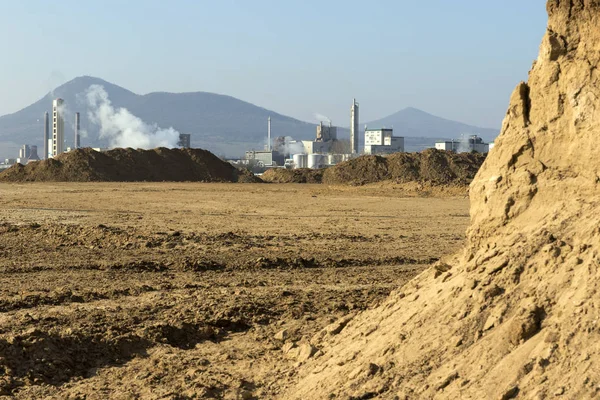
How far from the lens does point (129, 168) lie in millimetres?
55375

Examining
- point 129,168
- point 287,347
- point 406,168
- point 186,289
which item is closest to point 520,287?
point 287,347

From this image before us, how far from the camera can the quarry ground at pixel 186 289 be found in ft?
25.8

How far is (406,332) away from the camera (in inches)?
270

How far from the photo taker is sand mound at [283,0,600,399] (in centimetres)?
570

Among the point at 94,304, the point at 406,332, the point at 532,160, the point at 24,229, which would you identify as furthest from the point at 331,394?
the point at 24,229

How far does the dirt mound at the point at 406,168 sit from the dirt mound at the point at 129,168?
219 inches

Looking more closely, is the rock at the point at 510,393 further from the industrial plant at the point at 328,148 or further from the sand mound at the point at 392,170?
the industrial plant at the point at 328,148

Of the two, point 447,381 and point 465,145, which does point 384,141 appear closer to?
point 465,145

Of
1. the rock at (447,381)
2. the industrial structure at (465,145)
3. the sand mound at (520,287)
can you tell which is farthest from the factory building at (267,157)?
the rock at (447,381)

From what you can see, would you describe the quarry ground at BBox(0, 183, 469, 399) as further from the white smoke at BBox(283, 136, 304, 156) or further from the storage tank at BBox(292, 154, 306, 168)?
the white smoke at BBox(283, 136, 304, 156)

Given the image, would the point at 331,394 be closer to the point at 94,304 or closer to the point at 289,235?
the point at 94,304

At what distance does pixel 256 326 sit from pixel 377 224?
48.1ft

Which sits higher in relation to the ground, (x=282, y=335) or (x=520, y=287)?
(x=520, y=287)

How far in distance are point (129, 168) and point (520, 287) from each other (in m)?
50.6
